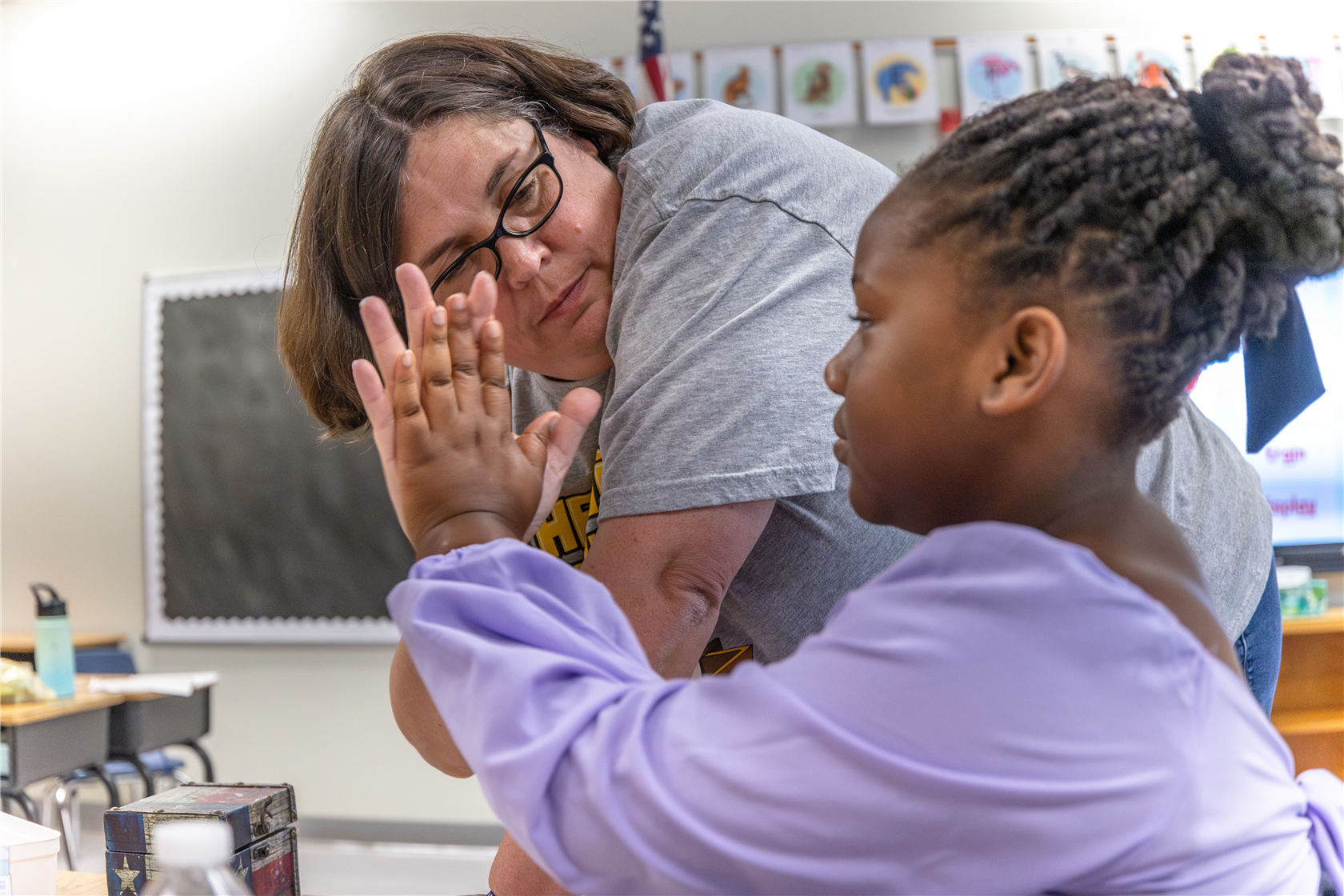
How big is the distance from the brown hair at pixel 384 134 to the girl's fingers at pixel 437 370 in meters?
0.42

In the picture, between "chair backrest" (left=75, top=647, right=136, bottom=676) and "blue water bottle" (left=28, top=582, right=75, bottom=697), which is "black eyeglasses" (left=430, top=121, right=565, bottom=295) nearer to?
"blue water bottle" (left=28, top=582, right=75, bottom=697)

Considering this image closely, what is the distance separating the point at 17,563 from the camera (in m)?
4.33

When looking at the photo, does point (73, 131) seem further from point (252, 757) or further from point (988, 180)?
point (988, 180)

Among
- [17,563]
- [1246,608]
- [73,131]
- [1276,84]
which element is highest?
[1276,84]

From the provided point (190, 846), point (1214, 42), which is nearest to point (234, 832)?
point (190, 846)

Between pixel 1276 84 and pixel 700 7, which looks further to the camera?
pixel 700 7

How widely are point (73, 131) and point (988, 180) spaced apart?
4.76 m

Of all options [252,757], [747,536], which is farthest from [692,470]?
[252,757]

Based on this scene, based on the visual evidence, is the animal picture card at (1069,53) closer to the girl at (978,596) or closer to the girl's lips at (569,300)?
the girl's lips at (569,300)

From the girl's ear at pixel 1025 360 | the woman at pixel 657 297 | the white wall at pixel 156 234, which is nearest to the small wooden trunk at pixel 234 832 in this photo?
the woman at pixel 657 297

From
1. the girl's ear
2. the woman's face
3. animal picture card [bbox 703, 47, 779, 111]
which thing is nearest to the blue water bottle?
the woman's face

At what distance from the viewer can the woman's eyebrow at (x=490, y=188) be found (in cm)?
106

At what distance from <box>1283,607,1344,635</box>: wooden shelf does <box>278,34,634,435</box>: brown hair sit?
2.69m

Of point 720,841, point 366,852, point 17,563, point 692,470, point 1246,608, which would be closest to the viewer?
point 720,841
